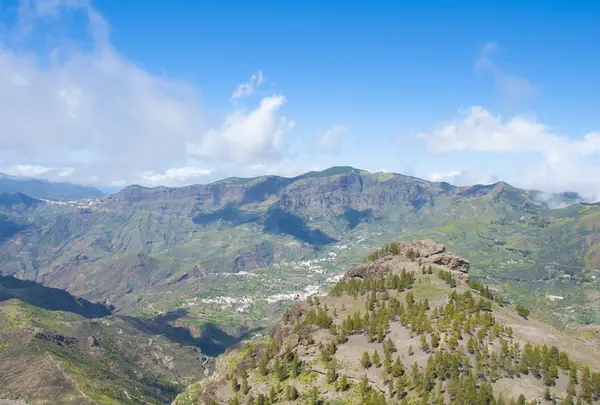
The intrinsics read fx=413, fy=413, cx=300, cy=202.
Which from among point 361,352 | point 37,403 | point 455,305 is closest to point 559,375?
point 455,305

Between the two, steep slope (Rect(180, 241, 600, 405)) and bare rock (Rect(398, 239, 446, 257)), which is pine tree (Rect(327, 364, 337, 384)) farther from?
bare rock (Rect(398, 239, 446, 257))

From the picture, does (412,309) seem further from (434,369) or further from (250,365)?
(250,365)

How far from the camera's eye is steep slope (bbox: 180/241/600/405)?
8969cm

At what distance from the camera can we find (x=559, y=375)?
95.2 metres

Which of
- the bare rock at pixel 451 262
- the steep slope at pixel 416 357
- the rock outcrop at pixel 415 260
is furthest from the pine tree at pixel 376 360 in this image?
the bare rock at pixel 451 262

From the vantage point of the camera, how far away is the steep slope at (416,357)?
89688 mm

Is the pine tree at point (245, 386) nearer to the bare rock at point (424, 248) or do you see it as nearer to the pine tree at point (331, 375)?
the pine tree at point (331, 375)

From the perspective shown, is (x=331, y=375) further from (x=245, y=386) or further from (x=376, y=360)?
(x=245, y=386)

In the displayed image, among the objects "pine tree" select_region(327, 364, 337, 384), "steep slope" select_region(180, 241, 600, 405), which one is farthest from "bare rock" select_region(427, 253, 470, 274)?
"pine tree" select_region(327, 364, 337, 384)

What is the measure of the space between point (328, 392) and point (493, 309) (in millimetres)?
65378

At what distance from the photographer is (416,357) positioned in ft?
339

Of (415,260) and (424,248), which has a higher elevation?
(424,248)

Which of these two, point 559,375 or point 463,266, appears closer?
point 559,375

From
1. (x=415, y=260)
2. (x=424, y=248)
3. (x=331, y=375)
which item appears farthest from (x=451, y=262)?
(x=331, y=375)
